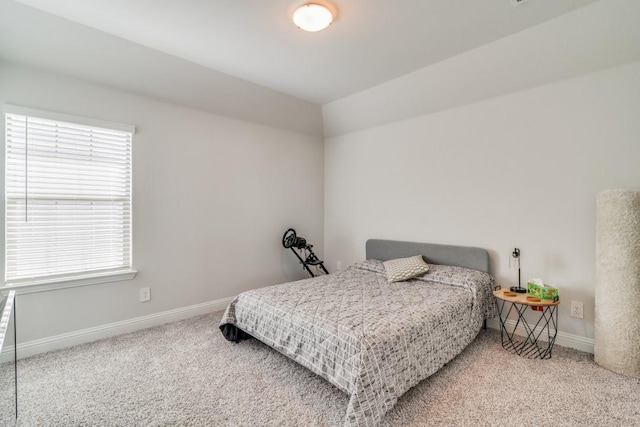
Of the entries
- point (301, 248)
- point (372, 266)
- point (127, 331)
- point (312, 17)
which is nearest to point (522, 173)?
point (372, 266)

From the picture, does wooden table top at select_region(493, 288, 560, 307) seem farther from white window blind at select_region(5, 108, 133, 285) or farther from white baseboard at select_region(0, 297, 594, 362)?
white window blind at select_region(5, 108, 133, 285)

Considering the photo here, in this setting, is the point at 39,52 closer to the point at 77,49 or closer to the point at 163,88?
the point at 77,49

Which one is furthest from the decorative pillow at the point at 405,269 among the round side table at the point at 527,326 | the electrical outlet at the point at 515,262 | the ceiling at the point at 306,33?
the ceiling at the point at 306,33

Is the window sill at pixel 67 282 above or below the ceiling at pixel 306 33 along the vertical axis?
below

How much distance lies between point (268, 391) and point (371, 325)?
83 cm

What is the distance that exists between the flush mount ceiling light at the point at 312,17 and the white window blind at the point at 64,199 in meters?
2.00

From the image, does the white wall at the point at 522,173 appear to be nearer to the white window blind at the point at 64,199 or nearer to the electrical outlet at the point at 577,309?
the electrical outlet at the point at 577,309

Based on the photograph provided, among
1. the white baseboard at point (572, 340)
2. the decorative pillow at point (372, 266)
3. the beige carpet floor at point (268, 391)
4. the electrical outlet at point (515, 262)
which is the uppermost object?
the electrical outlet at point (515, 262)

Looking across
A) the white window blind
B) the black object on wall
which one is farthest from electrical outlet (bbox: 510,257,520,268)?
the white window blind

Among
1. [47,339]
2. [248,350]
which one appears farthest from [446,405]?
[47,339]

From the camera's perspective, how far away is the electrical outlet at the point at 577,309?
2.53 metres

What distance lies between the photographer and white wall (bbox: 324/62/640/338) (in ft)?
7.94

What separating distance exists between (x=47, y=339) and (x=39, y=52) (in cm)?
233

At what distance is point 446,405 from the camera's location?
181 centimetres
